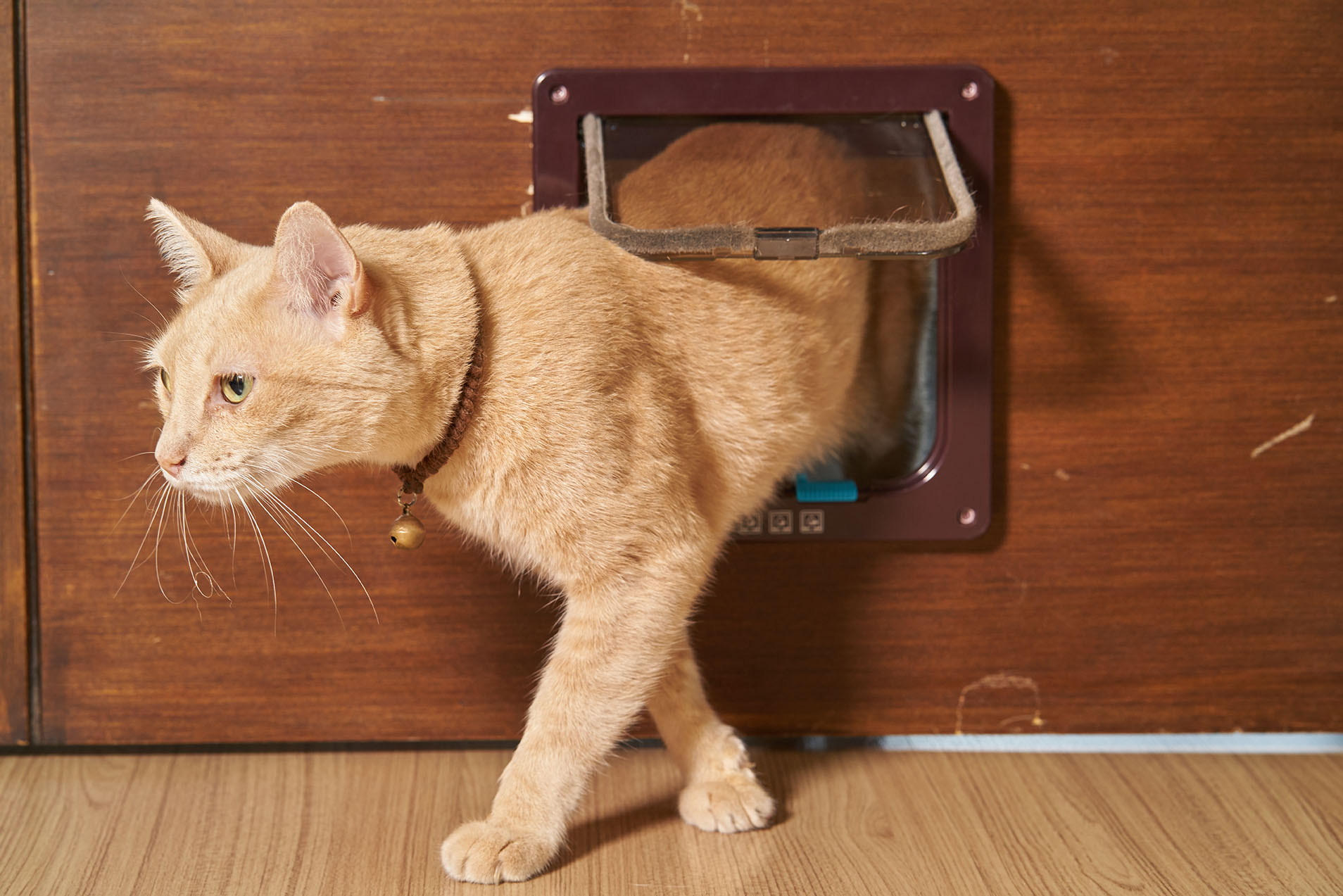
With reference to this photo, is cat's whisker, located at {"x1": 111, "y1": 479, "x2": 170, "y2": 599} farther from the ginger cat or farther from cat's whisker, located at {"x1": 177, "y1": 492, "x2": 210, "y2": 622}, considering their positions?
the ginger cat

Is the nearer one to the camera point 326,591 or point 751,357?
point 751,357

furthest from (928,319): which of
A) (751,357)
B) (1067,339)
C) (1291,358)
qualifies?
(1291,358)

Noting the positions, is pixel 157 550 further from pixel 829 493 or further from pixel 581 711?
pixel 829 493

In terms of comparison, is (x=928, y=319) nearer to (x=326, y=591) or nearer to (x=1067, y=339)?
(x=1067, y=339)

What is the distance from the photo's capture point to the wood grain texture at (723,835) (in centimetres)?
94

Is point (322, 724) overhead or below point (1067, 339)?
below

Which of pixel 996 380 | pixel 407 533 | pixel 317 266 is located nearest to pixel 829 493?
pixel 996 380

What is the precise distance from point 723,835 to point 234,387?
606 millimetres

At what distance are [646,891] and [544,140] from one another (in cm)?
73

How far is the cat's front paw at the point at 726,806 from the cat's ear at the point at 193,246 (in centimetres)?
66

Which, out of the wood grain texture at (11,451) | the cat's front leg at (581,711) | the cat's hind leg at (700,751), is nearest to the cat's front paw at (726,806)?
the cat's hind leg at (700,751)

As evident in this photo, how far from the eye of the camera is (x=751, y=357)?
1011 millimetres

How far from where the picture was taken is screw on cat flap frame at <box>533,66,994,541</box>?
108 centimetres

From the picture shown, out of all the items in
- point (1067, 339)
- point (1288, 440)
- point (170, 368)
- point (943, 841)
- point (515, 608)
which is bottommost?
point (943, 841)
